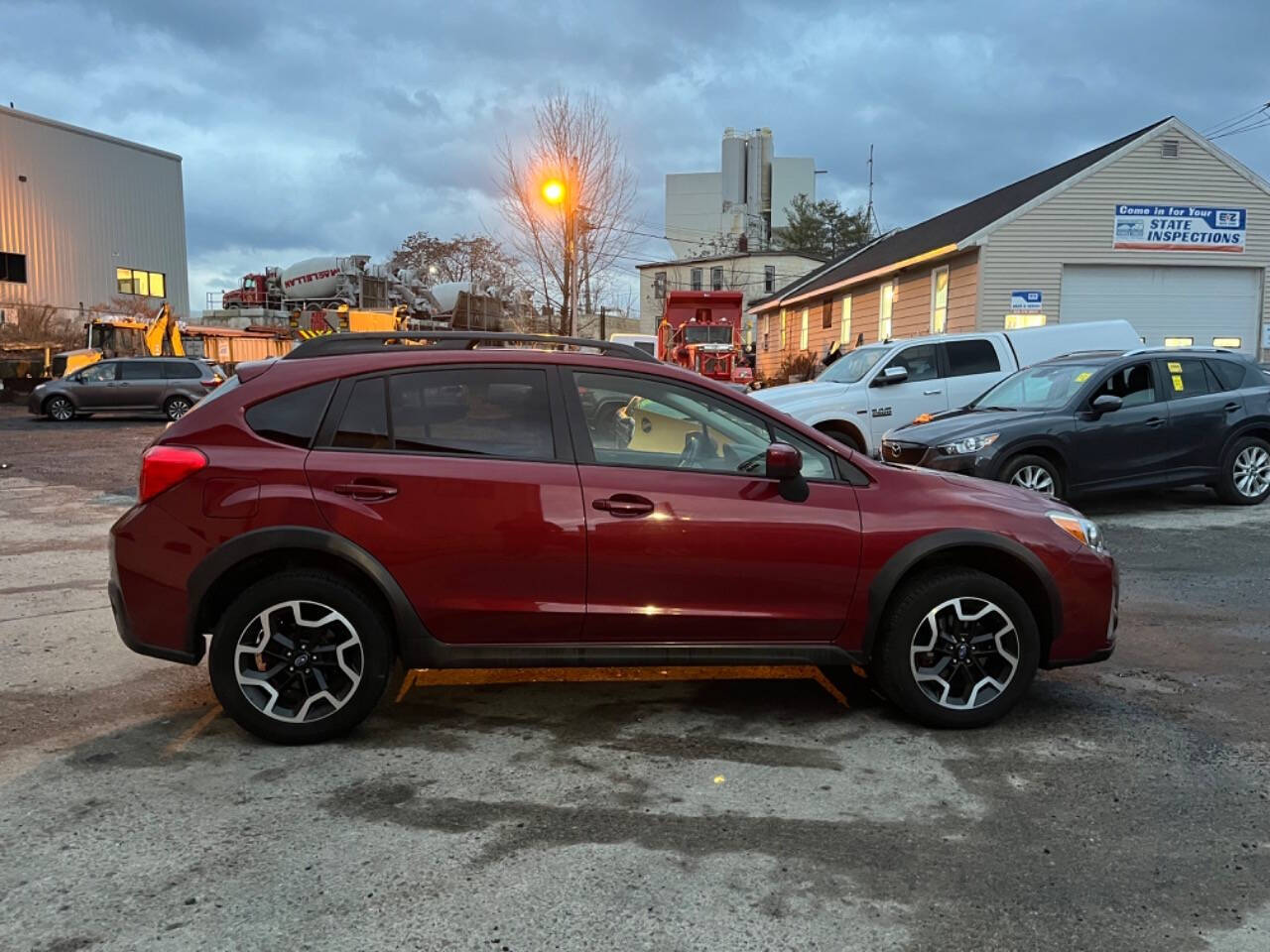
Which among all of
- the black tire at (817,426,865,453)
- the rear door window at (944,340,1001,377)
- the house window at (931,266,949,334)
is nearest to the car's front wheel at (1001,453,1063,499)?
the black tire at (817,426,865,453)

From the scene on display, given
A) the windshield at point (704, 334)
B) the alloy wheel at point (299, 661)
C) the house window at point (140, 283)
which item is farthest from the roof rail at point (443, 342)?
the house window at point (140, 283)

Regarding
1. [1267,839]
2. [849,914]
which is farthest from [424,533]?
[1267,839]

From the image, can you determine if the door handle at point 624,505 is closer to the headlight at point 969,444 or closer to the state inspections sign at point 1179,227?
the headlight at point 969,444

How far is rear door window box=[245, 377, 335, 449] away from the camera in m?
3.75

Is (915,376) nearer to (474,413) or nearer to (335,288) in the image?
(474,413)

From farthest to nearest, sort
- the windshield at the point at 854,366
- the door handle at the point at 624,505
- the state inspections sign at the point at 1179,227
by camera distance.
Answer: the state inspections sign at the point at 1179,227
the windshield at the point at 854,366
the door handle at the point at 624,505

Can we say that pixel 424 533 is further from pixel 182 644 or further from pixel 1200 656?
pixel 1200 656

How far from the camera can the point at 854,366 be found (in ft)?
39.3

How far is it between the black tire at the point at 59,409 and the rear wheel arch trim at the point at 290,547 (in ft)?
76.7

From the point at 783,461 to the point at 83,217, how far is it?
4195 centimetres

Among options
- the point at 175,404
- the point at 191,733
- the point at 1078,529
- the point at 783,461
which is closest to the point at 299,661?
the point at 191,733

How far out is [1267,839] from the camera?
3043mm

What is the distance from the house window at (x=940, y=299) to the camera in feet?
66.1

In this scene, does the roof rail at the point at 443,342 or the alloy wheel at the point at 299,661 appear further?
the roof rail at the point at 443,342
